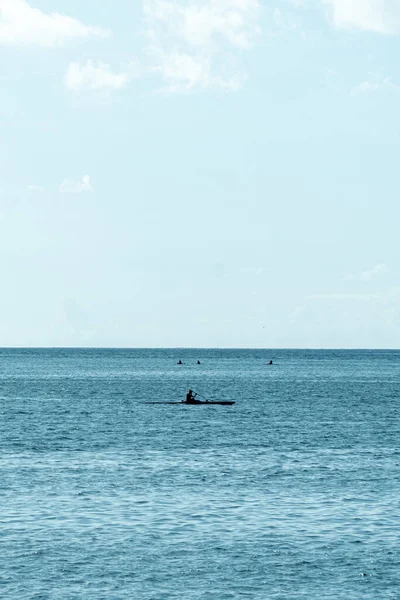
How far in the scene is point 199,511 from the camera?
43.8m

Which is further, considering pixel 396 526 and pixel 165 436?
pixel 165 436

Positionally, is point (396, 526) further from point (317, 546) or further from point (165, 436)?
point (165, 436)

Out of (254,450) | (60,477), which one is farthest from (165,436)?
(60,477)

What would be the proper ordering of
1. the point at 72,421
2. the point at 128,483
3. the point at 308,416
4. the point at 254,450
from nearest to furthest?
the point at 128,483, the point at 254,450, the point at 72,421, the point at 308,416

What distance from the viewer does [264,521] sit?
1646 inches

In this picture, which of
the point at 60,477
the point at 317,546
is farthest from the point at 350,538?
the point at 60,477

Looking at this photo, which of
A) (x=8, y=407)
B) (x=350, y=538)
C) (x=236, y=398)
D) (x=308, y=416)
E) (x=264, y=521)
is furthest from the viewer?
(x=236, y=398)

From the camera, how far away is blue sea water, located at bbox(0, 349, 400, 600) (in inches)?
1313

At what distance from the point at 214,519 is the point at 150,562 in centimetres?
718

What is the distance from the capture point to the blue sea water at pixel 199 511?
33344mm

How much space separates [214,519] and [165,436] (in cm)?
3316

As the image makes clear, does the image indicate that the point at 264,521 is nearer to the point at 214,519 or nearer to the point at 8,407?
the point at 214,519

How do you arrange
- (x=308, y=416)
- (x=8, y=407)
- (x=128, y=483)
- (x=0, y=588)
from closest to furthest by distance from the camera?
(x=0, y=588) < (x=128, y=483) < (x=308, y=416) < (x=8, y=407)

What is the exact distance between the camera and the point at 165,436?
75.1 m
